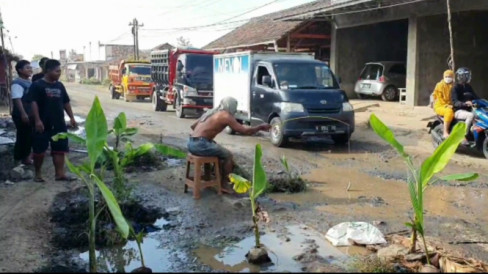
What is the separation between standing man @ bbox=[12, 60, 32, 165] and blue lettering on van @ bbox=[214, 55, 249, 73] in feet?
18.7

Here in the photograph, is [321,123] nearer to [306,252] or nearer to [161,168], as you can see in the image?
[161,168]

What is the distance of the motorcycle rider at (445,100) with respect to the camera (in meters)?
9.88

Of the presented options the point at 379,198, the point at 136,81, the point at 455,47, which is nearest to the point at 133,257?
the point at 379,198

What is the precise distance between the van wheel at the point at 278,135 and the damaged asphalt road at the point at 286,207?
73cm

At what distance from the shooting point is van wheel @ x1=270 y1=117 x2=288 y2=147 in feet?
37.0

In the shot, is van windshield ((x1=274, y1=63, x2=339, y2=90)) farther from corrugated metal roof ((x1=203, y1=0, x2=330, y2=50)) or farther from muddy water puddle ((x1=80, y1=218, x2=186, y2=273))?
corrugated metal roof ((x1=203, y1=0, x2=330, y2=50))

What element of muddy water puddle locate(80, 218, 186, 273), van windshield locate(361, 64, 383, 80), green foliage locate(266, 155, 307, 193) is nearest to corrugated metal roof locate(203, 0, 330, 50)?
van windshield locate(361, 64, 383, 80)

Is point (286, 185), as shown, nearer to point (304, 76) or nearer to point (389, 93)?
point (304, 76)

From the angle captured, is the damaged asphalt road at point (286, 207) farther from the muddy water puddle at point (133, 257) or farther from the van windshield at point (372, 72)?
the van windshield at point (372, 72)

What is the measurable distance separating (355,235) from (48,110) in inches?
190

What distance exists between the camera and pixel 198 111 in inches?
788

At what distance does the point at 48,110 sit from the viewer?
7305mm

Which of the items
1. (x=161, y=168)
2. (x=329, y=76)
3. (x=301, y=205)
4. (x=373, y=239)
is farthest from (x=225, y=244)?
(x=329, y=76)

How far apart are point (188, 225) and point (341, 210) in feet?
6.53
